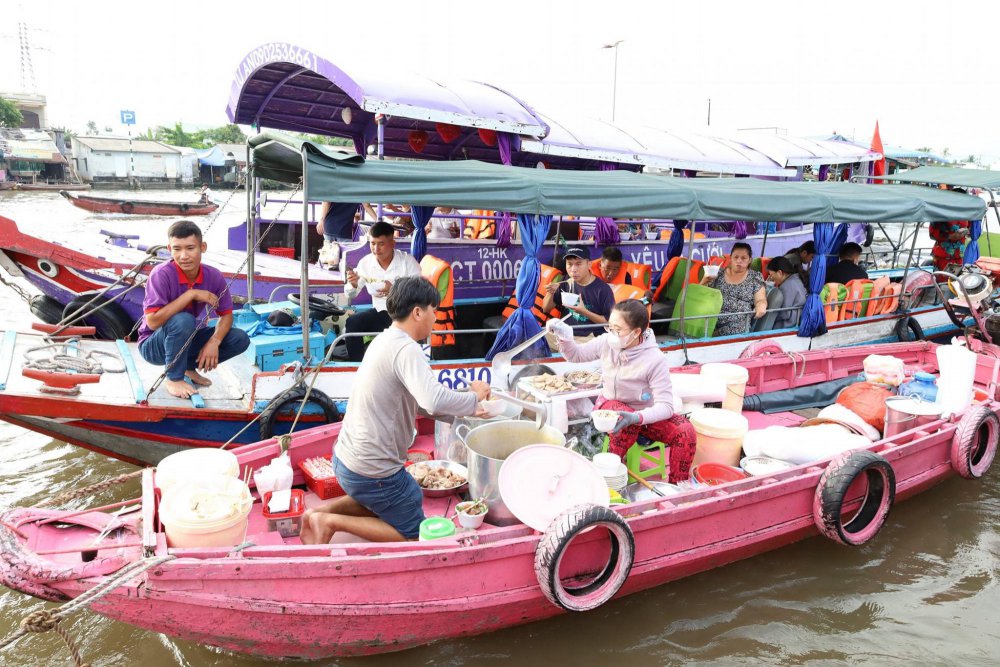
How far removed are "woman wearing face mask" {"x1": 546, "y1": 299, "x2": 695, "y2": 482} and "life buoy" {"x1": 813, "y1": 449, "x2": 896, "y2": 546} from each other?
0.89 metres

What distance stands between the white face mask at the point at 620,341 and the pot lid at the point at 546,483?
822 mm

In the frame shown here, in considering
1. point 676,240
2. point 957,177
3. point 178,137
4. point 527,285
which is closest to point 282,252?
point 676,240

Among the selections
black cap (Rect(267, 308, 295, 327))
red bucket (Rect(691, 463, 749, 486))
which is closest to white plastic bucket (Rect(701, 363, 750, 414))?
red bucket (Rect(691, 463, 749, 486))

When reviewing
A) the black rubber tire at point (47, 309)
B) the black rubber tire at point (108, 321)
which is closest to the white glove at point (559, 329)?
the black rubber tire at point (108, 321)

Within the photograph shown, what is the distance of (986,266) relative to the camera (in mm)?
10039

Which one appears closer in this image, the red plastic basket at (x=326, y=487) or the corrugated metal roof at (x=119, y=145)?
the red plastic basket at (x=326, y=487)

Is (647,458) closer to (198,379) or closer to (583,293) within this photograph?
(583,293)

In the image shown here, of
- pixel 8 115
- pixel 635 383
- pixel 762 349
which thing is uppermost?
pixel 8 115

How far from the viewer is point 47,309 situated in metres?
8.34

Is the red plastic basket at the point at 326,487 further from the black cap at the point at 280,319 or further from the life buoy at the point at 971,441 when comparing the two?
the life buoy at the point at 971,441

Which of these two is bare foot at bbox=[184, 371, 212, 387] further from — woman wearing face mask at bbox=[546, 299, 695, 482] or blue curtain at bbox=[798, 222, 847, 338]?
blue curtain at bbox=[798, 222, 847, 338]

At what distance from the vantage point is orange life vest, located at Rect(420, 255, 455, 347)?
18.7 feet

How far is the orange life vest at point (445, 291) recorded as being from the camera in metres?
5.71

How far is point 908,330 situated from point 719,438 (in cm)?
568
